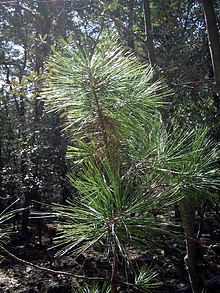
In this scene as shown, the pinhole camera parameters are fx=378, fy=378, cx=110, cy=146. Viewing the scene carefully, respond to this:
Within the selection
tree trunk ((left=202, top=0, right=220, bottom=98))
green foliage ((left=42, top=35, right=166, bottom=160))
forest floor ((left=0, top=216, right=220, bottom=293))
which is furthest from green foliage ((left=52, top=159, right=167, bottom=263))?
forest floor ((left=0, top=216, right=220, bottom=293))

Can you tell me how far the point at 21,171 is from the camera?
21.1ft

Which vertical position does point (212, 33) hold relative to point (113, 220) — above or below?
above

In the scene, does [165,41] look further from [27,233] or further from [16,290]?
[27,233]

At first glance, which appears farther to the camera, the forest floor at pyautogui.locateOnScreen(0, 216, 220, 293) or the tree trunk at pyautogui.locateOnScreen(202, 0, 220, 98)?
the forest floor at pyautogui.locateOnScreen(0, 216, 220, 293)

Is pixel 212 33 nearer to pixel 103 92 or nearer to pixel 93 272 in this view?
pixel 103 92

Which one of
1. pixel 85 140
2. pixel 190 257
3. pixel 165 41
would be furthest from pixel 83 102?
pixel 165 41

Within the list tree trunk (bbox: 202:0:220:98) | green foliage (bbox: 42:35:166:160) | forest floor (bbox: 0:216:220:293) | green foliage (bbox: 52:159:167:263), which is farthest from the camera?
forest floor (bbox: 0:216:220:293)

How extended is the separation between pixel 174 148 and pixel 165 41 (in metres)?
4.08

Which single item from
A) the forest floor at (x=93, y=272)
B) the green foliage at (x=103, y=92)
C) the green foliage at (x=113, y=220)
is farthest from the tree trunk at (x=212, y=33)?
the forest floor at (x=93, y=272)

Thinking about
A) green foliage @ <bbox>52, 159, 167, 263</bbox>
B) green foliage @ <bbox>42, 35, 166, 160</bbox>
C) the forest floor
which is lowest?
the forest floor

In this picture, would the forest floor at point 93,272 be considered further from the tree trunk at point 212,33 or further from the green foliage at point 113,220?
the green foliage at point 113,220

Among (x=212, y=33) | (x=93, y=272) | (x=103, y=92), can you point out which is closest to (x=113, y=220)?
(x=103, y=92)

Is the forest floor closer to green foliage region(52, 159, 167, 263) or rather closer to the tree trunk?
the tree trunk

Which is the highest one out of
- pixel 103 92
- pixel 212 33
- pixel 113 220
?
pixel 212 33
